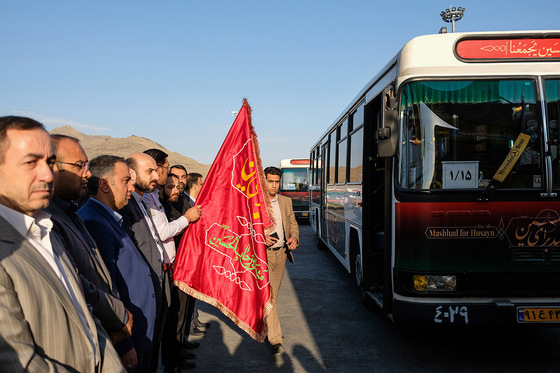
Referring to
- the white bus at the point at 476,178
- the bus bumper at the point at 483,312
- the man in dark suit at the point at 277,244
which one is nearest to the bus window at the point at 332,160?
the man in dark suit at the point at 277,244

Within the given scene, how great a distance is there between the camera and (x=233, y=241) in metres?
4.64

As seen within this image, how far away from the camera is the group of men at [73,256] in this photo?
174 centimetres

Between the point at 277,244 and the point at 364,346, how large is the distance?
1565 millimetres

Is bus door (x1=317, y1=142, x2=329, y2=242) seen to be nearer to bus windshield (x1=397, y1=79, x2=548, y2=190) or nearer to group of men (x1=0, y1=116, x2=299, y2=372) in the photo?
bus windshield (x1=397, y1=79, x2=548, y2=190)

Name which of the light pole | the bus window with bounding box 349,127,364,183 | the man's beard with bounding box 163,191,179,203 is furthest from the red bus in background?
the man's beard with bounding box 163,191,179,203

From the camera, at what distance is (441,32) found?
5.34 m

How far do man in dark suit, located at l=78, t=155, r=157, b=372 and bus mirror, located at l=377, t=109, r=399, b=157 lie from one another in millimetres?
2643

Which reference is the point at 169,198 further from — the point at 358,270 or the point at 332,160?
the point at 332,160

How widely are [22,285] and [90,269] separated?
820mm

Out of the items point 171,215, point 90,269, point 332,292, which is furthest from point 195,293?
point 332,292

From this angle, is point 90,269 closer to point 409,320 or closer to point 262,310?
point 262,310

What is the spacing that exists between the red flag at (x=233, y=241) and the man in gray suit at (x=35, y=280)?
7.95 feet

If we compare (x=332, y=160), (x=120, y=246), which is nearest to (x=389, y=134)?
(x=120, y=246)

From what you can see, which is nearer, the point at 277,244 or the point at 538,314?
the point at 538,314
